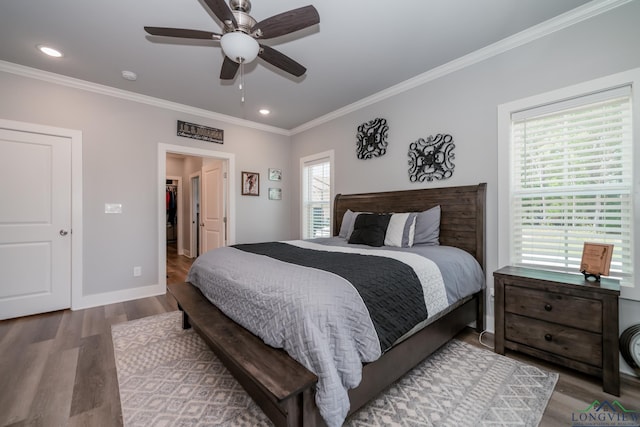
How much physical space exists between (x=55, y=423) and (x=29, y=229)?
7.99ft

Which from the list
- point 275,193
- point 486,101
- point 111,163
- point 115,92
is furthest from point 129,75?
point 486,101

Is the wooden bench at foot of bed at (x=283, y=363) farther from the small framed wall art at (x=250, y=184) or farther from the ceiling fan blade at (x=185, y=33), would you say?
the small framed wall art at (x=250, y=184)

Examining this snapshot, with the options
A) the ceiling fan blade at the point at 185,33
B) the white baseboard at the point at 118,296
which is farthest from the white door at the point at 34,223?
the ceiling fan blade at the point at 185,33

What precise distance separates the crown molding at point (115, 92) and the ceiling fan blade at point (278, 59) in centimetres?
229

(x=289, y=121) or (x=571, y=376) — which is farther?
(x=289, y=121)

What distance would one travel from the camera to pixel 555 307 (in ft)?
5.85

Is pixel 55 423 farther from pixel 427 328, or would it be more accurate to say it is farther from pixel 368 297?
pixel 427 328

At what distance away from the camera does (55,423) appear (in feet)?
4.56

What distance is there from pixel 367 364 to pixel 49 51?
12.3 feet

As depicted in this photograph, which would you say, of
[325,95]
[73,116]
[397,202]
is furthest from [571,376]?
[73,116]

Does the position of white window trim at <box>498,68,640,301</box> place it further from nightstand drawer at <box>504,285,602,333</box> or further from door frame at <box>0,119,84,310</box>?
door frame at <box>0,119,84,310</box>

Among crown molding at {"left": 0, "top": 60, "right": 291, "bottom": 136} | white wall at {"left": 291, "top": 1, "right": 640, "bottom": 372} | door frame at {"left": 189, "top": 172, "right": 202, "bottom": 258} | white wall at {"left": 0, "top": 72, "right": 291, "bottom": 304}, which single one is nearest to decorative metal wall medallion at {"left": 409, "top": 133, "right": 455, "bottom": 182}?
white wall at {"left": 291, "top": 1, "right": 640, "bottom": 372}

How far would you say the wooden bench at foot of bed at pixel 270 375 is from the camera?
1038mm

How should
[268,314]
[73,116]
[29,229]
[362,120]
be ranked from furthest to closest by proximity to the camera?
[362,120]
[73,116]
[29,229]
[268,314]
